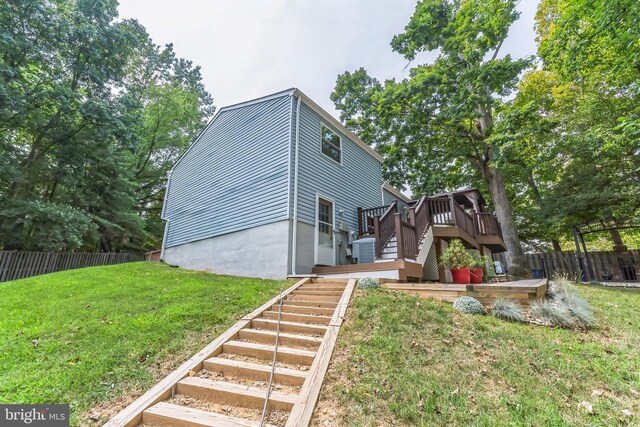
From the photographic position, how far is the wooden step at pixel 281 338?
3.48 m

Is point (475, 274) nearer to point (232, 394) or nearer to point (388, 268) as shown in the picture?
point (388, 268)

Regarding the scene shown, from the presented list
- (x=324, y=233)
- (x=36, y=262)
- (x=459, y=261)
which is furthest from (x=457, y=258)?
(x=36, y=262)

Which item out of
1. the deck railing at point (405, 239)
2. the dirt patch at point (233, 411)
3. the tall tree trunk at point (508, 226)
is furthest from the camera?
the tall tree trunk at point (508, 226)

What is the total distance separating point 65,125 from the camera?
42.6ft

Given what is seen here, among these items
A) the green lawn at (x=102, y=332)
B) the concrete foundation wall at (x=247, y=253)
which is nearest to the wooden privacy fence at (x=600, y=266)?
the concrete foundation wall at (x=247, y=253)

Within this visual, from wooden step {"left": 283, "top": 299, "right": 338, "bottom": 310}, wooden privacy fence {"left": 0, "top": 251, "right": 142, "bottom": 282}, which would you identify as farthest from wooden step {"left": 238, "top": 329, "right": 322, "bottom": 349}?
wooden privacy fence {"left": 0, "top": 251, "right": 142, "bottom": 282}

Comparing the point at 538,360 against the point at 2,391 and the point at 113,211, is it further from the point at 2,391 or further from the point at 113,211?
the point at 113,211

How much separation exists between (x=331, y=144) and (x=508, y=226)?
8.26 metres

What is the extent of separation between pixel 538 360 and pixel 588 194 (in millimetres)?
12901

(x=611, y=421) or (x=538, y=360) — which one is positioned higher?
(x=538, y=360)

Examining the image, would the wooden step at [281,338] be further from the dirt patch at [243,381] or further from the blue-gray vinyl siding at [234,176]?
the blue-gray vinyl siding at [234,176]

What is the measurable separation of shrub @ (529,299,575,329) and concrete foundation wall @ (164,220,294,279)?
555 cm

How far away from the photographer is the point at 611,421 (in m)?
2.02

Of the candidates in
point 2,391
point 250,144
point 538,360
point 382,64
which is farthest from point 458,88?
point 2,391
